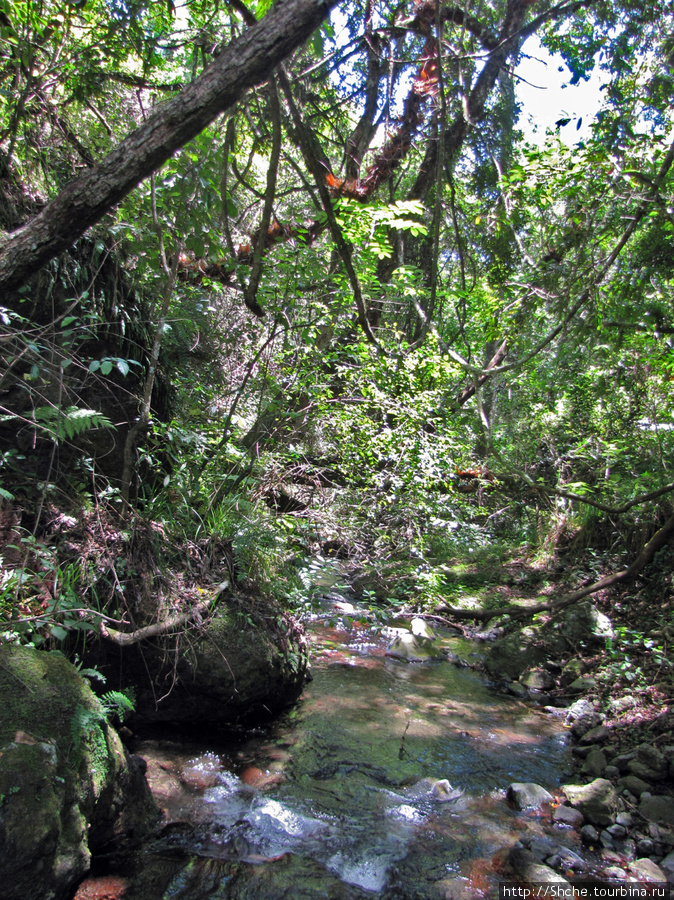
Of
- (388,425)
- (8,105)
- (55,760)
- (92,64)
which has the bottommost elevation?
(55,760)

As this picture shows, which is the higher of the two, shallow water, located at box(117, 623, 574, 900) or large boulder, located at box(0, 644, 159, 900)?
large boulder, located at box(0, 644, 159, 900)

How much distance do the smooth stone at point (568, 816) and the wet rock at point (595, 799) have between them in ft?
0.14

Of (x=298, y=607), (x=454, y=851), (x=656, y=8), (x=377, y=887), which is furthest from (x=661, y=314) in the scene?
(x=377, y=887)

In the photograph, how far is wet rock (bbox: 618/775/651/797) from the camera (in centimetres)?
355

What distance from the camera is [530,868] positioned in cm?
286

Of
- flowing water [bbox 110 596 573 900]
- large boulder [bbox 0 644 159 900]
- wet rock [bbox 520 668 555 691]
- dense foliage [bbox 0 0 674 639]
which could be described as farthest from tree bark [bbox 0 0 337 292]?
wet rock [bbox 520 668 555 691]

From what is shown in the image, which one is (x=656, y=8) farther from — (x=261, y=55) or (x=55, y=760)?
(x=55, y=760)

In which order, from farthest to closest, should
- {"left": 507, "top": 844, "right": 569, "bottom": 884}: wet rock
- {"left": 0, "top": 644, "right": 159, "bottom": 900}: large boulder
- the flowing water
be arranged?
1. {"left": 507, "top": 844, "right": 569, "bottom": 884}: wet rock
2. the flowing water
3. {"left": 0, "top": 644, "right": 159, "bottom": 900}: large boulder

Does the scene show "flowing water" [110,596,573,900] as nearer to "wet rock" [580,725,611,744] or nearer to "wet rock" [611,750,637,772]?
"wet rock" [580,725,611,744]

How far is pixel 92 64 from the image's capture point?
3707 millimetres

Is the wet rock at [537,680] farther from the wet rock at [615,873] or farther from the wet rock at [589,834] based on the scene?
the wet rock at [615,873]

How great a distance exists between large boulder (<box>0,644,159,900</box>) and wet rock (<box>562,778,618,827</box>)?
2.63 meters

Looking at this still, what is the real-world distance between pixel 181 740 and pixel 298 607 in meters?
1.34

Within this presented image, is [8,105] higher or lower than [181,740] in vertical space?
higher
